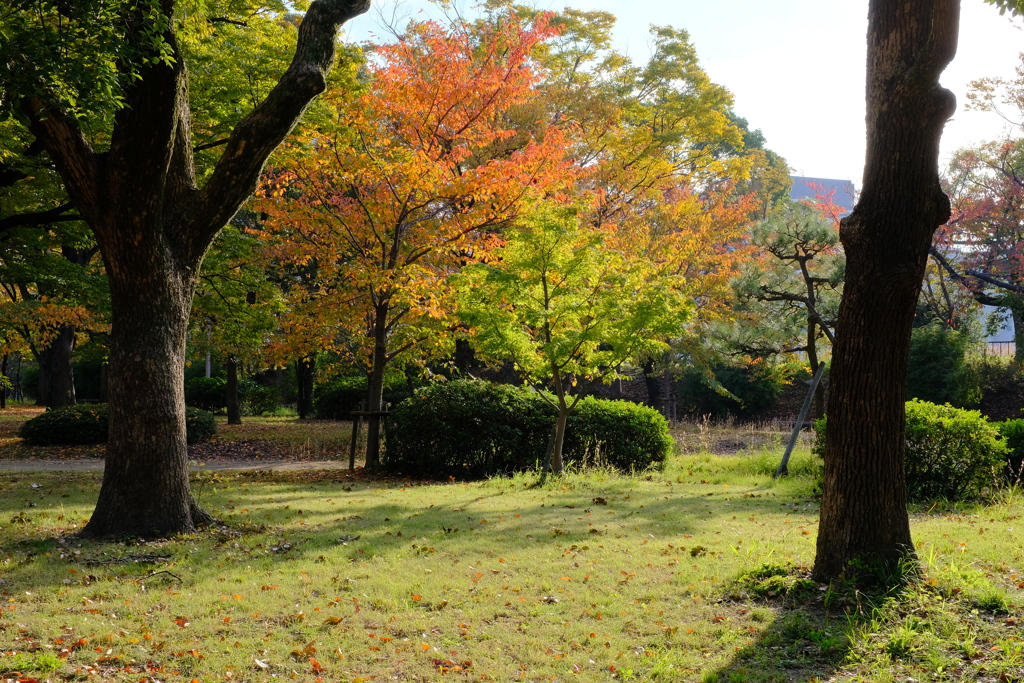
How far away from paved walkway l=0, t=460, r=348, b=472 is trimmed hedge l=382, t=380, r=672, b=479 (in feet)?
7.30

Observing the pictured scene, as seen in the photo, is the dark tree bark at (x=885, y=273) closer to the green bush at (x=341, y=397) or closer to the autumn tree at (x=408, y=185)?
the autumn tree at (x=408, y=185)

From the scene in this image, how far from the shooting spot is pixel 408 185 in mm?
11758

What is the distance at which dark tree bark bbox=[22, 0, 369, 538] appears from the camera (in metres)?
6.81

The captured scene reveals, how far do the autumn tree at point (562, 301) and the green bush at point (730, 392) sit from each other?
45.2 feet

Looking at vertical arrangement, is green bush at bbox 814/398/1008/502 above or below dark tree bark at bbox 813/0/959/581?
below

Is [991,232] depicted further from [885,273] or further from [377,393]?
[885,273]

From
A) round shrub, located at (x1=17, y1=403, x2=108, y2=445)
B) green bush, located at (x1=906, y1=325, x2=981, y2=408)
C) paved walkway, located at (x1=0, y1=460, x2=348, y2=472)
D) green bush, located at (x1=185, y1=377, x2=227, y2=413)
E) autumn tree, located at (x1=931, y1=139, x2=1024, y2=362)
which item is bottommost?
paved walkway, located at (x1=0, y1=460, x2=348, y2=472)

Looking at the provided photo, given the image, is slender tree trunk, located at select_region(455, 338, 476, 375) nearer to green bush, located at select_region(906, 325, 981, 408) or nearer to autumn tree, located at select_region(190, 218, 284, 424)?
autumn tree, located at select_region(190, 218, 284, 424)

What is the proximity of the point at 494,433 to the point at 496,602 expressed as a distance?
23.7 feet

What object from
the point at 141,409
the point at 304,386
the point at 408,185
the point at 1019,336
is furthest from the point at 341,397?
the point at 1019,336

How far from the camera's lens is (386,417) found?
517 inches

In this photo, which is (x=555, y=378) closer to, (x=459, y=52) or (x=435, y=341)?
(x=435, y=341)

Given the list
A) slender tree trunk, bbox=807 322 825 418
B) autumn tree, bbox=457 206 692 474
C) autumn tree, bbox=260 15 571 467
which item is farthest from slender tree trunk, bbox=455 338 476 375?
slender tree trunk, bbox=807 322 825 418

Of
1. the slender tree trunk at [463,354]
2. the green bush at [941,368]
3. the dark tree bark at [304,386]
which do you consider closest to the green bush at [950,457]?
the slender tree trunk at [463,354]
